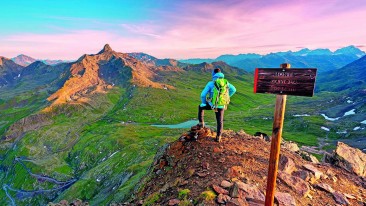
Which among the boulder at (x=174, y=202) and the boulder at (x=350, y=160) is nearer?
the boulder at (x=174, y=202)

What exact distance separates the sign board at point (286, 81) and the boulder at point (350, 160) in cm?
1902

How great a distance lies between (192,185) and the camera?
1762 cm

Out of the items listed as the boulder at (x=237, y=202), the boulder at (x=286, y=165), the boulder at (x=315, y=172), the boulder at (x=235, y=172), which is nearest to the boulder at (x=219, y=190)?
the boulder at (x=237, y=202)

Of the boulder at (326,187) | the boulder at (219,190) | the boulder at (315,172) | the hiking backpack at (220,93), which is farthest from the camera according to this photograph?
the boulder at (315,172)

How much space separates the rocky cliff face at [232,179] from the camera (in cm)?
1600

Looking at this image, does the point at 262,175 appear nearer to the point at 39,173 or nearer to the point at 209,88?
the point at 209,88

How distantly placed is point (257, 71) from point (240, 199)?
8.00 metres

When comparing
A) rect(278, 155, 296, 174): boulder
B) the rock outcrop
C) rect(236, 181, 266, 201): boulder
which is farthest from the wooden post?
the rock outcrop

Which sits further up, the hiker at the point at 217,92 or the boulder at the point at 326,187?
the hiker at the point at 217,92

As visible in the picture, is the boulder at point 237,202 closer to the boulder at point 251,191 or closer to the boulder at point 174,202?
the boulder at point 251,191

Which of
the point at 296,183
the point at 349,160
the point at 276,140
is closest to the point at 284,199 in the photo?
the point at 296,183

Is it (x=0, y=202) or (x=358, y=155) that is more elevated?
(x=358, y=155)

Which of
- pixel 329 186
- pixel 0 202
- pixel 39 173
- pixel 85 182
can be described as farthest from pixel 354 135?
pixel 0 202

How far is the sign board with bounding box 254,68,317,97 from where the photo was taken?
11086mm
